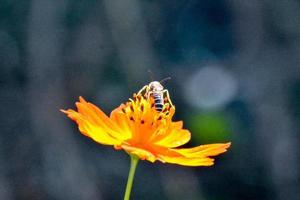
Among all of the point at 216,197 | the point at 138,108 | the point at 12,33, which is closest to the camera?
the point at 138,108

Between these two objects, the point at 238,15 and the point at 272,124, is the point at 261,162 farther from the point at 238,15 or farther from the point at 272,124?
the point at 238,15

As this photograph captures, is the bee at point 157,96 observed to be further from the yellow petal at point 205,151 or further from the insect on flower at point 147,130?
the yellow petal at point 205,151

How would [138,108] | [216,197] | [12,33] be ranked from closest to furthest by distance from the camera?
[138,108] < [216,197] < [12,33]

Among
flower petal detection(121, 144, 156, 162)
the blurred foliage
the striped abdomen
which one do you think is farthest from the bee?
the blurred foliage

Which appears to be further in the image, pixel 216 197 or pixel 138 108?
pixel 216 197

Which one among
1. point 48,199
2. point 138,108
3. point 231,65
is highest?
point 231,65

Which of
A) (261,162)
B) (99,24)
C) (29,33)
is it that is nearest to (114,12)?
(99,24)
